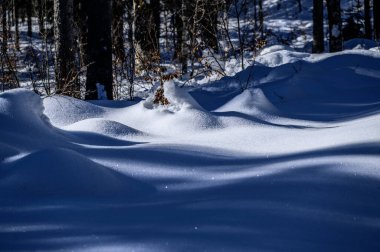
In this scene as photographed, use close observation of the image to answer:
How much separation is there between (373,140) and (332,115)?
1.62 meters

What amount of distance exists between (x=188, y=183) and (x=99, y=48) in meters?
4.11

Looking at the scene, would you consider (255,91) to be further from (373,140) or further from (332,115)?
(373,140)

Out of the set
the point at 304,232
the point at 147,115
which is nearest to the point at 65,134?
the point at 147,115

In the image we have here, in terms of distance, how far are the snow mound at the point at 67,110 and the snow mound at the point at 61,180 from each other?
164cm

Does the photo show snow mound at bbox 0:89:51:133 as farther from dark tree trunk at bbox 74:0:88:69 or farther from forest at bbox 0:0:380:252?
dark tree trunk at bbox 74:0:88:69

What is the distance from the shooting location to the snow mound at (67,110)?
147 inches

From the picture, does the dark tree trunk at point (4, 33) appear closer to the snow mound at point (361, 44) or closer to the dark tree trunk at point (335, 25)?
the dark tree trunk at point (335, 25)

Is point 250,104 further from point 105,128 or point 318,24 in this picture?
point 318,24

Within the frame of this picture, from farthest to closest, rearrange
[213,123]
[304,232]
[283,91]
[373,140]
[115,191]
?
[283,91] < [213,123] < [373,140] < [115,191] < [304,232]

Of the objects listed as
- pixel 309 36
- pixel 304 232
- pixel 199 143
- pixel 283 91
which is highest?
pixel 309 36

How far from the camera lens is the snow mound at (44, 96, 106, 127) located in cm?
374

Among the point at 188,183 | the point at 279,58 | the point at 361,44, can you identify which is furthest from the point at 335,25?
the point at 188,183

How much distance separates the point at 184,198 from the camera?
72.7 inches

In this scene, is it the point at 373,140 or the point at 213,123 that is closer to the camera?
the point at 373,140
